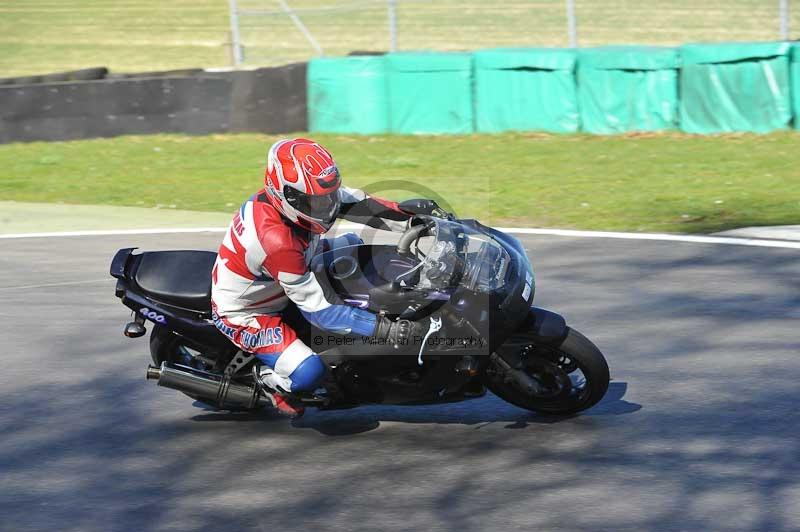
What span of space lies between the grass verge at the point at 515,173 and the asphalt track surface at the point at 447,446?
11.2 feet

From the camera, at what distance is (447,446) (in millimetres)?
5867

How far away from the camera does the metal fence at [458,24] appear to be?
1848cm

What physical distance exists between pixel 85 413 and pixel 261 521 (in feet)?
6.49

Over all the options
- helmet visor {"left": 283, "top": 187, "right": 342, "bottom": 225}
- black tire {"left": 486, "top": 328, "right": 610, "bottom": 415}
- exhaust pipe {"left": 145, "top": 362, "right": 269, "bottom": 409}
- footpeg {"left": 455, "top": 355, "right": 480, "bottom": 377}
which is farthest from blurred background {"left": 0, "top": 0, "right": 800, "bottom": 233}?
helmet visor {"left": 283, "top": 187, "right": 342, "bottom": 225}

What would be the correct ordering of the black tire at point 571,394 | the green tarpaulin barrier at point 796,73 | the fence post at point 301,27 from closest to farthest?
the black tire at point 571,394, the green tarpaulin barrier at point 796,73, the fence post at point 301,27

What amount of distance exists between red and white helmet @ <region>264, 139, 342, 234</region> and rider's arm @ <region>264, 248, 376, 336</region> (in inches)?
7.6

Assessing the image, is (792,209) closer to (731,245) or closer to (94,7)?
(731,245)

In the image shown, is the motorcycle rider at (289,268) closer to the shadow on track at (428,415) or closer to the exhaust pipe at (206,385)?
the exhaust pipe at (206,385)

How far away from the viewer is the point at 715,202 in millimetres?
11930

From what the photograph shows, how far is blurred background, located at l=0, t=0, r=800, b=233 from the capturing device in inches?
521

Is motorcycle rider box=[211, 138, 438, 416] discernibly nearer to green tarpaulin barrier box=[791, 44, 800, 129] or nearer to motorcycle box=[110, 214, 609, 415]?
motorcycle box=[110, 214, 609, 415]

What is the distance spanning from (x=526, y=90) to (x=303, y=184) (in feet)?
37.5

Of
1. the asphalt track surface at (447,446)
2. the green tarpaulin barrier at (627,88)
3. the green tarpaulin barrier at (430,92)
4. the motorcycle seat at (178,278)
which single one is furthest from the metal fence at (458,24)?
the motorcycle seat at (178,278)

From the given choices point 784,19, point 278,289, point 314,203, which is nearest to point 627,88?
point 784,19
